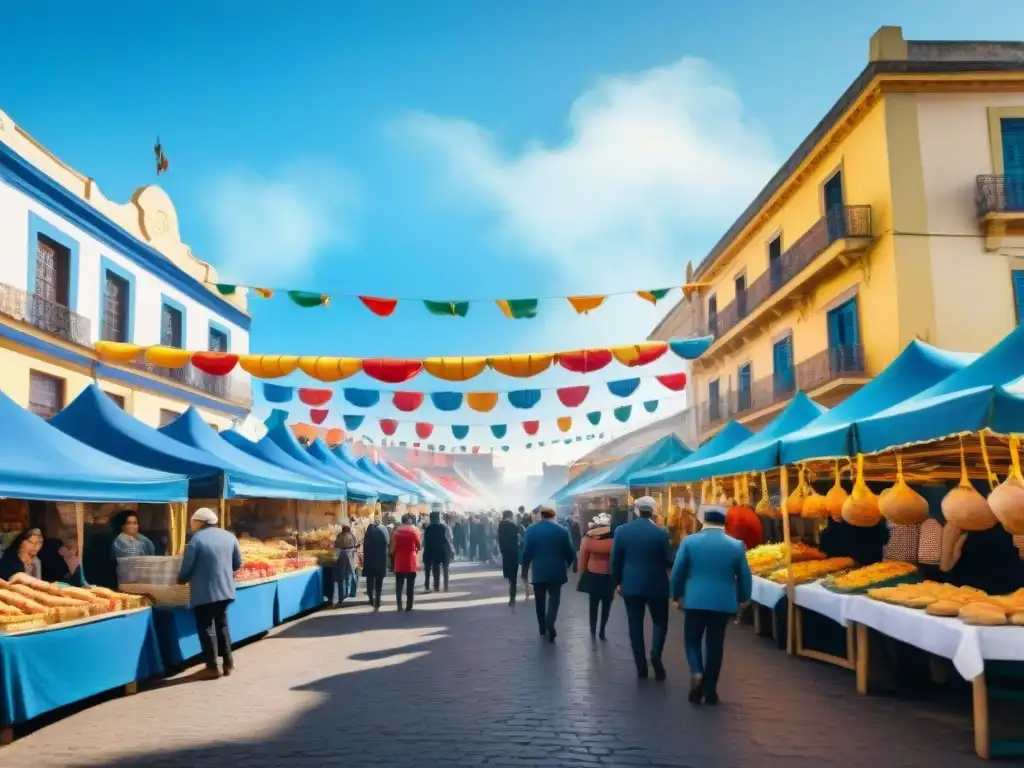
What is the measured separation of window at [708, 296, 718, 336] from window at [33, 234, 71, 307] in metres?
19.9

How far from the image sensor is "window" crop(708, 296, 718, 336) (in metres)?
31.5

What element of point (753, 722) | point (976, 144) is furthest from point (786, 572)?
point (976, 144)

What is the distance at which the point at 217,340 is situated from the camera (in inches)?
1201

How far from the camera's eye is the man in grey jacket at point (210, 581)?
8781mm

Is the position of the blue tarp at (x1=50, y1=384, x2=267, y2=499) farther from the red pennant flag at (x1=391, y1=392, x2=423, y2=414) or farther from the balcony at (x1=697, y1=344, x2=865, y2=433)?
the balcony at (x1=697, y1=344, x2=865, y2=433)

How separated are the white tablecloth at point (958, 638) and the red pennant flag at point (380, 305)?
1183 centimetres

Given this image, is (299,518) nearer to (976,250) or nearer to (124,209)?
(124,209)

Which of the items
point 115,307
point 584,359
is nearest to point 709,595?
point 584,359

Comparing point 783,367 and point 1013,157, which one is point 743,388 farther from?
point 1013,157

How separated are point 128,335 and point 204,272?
223 inches

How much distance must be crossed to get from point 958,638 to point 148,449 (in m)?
9.03

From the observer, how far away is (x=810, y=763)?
5.55 metres

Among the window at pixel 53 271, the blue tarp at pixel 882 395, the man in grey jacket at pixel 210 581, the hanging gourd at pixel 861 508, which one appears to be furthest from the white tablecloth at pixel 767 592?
the window at pixel 53 271

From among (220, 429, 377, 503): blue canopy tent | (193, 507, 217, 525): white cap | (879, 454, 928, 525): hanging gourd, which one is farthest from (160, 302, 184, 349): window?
(879, 454, 928, 525): hanging gourd
